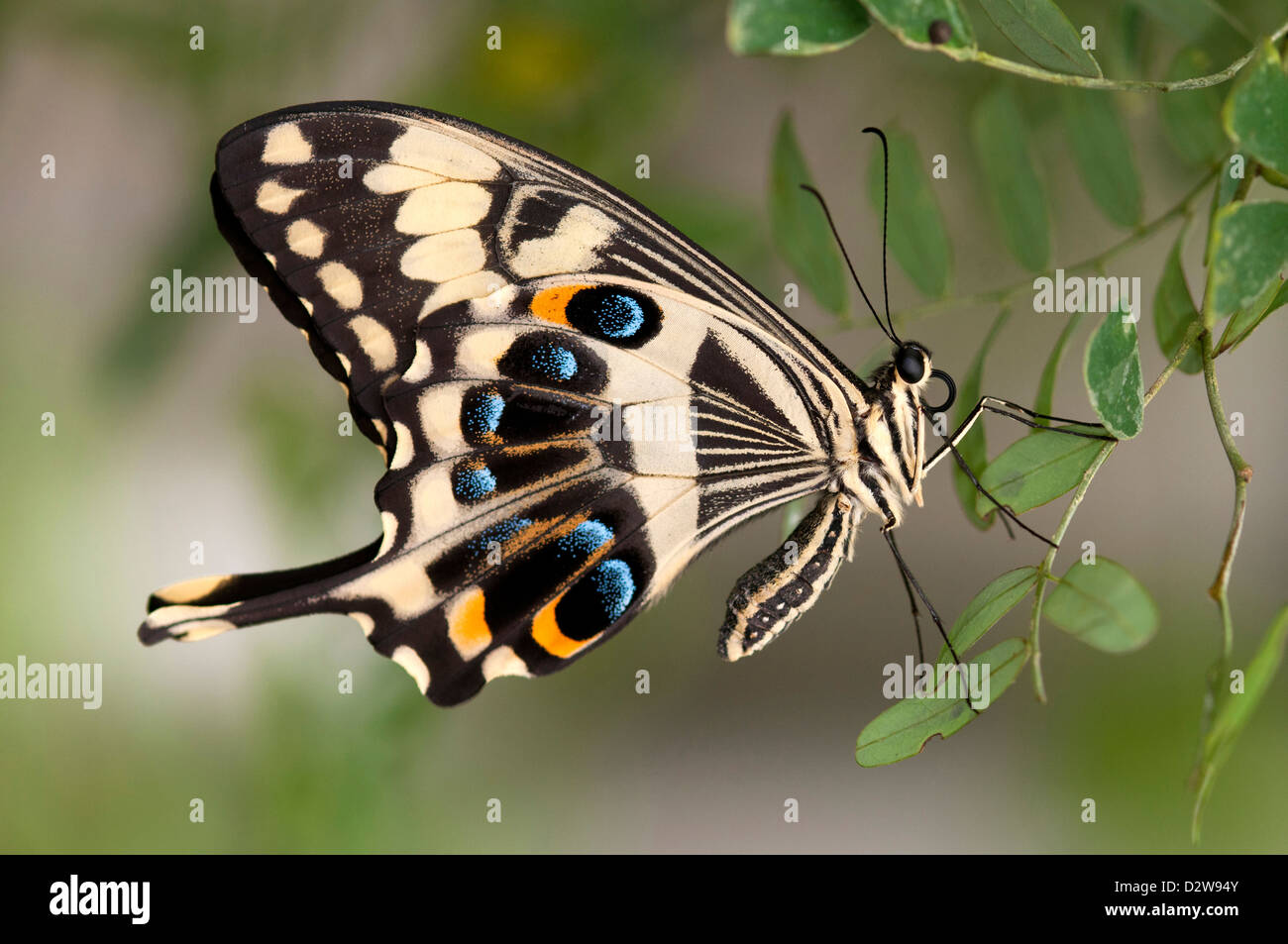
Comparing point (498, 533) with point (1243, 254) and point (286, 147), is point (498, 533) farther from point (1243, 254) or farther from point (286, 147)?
point (1243, 254)

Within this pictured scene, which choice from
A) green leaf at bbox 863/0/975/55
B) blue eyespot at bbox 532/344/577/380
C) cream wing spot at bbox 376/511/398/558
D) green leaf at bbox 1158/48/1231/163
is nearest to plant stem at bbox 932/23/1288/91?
green leaf at bbox 863/0/975/55

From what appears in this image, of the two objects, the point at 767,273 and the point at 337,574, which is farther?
the point at 767,273

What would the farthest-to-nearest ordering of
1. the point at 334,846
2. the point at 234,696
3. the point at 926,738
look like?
the point at 234,696
the point at 334,846
the point at 926,738

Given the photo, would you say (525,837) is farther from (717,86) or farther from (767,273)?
(717,86)

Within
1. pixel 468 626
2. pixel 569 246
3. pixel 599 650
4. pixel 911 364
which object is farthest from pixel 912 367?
pixel 599 650

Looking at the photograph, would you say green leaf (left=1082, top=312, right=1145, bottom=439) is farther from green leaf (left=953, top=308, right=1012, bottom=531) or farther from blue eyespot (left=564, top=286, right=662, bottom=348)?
blue eyespot (left=564, top=286, right=662, bottom=348)

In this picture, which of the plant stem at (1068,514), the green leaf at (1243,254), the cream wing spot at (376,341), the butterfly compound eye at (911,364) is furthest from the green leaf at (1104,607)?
the cream wing spot at (376,341)

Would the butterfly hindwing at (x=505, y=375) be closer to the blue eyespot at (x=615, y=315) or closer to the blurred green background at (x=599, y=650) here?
the blue eyespot at (x=615, y=315)

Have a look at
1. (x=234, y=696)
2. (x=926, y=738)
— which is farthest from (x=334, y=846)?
(x=926, y=738)
